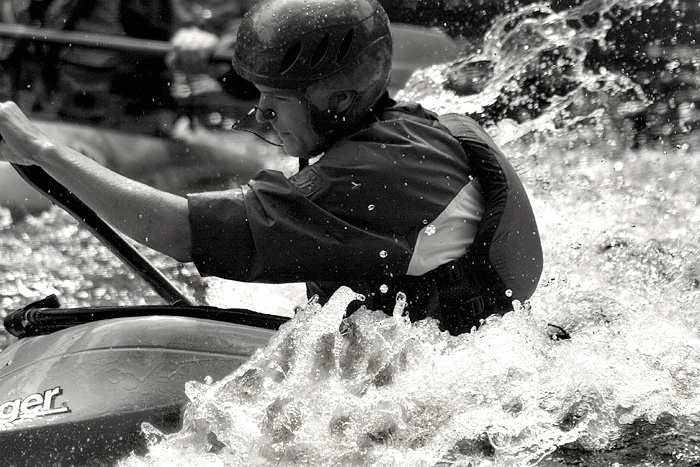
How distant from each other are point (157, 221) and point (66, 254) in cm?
295

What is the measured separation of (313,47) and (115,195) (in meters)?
0.58

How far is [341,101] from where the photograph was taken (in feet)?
8.33

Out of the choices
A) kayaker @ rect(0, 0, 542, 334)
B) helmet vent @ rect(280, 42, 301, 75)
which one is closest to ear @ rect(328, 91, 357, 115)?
kayaker @ rect(0, 0, 542, 334)

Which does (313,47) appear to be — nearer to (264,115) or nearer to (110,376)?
(264,115)

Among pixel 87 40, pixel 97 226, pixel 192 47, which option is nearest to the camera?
pixel 97 226

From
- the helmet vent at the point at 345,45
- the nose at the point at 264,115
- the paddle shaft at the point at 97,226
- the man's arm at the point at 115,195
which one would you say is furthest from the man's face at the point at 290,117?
the paddle shaft at the point at 97,226

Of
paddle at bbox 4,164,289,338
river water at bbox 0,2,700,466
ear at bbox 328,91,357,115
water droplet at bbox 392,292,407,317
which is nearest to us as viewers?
river water at bbox 0,2,700,466

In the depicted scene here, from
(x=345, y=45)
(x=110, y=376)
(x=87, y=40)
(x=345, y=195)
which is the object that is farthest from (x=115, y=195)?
(x=87, y=40)

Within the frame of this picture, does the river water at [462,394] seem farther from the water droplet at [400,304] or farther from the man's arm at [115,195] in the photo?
the man's arm at [115,195]

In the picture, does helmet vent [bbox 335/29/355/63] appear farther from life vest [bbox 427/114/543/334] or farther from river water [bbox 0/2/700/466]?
river water [bbox 0/2/700/466]

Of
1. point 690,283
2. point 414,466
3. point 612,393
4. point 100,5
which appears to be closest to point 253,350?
point 414,466

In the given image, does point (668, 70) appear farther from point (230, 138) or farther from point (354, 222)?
point (354, 222)

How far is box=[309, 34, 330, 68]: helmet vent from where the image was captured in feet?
8.13

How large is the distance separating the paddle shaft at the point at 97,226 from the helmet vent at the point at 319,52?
74 cm
